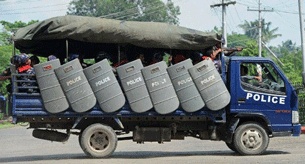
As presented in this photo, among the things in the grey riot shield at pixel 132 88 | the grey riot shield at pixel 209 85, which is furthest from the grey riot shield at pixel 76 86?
the grey riot shield at pixel 209 85

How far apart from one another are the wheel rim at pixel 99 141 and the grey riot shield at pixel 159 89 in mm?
1260

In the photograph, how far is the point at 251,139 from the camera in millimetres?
13219

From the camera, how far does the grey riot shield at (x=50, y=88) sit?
12203 mm

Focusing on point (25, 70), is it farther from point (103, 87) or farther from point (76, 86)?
point (103, 87)

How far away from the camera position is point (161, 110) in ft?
41.4

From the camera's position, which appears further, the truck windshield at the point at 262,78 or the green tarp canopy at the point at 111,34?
the truck windshield at the point at 262,78

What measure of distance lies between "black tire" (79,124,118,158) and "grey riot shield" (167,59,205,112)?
1.62 metres

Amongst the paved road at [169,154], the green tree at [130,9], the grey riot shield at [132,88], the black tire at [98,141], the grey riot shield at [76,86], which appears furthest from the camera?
the green tree at [130,9]

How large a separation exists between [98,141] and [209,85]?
259cm

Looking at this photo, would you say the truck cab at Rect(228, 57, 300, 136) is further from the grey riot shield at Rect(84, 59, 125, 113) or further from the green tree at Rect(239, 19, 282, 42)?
the green tree at Rect(239, 19, 282, 42)

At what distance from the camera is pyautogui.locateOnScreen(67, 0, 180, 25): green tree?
85.9 m

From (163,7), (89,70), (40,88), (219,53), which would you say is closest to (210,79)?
(219,53)

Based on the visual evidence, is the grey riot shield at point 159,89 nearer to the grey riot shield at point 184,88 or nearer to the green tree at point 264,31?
the grey riot shield at point 184,88

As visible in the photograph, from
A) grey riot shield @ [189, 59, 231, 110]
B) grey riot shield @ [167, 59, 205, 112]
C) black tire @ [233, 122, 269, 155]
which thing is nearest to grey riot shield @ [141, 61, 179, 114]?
grey riot shield @ [167, 59, 205, 112]
